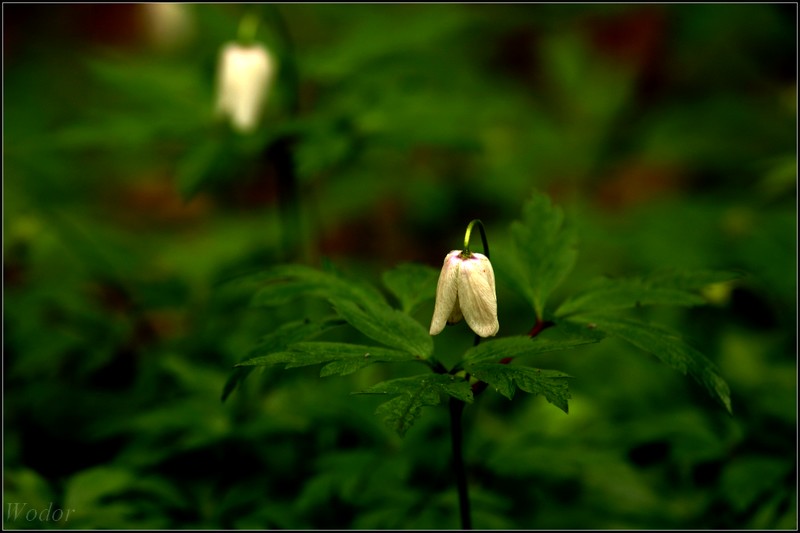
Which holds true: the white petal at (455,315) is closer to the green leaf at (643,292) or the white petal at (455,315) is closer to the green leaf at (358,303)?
the green leaf at (358,303)

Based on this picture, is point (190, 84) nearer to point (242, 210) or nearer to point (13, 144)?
point (13, 144)

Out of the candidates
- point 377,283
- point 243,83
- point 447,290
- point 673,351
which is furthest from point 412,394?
point 377,283

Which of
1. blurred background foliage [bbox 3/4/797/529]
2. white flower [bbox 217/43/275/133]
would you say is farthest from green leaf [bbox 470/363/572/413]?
white flower [bbox 217/43/275/133]

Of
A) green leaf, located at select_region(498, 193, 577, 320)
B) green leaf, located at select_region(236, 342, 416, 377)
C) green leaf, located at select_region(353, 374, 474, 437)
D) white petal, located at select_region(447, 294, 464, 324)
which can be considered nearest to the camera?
green leaf, located at select_region(353, 374, 474, 437)

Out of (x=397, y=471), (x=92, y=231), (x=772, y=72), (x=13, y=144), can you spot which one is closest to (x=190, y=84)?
(x=92, y=231)

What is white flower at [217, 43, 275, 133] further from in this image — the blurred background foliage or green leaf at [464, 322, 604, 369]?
green leaf at [464, 322, 604, 369]

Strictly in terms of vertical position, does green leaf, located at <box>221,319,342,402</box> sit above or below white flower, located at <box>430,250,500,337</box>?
below

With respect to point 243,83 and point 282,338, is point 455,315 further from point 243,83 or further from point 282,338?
point 243,83
